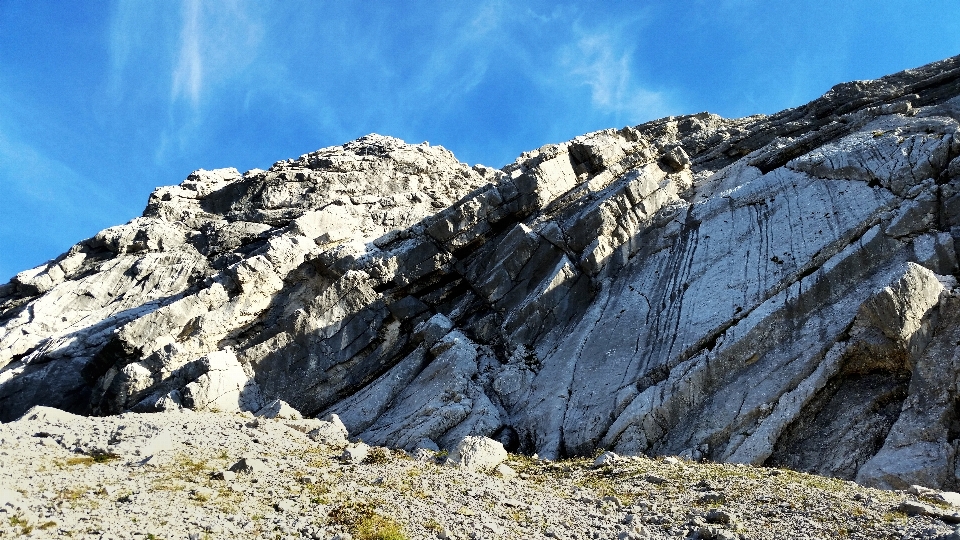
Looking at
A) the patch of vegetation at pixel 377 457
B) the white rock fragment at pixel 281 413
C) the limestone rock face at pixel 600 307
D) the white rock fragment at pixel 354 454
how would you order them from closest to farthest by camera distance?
the patch of vegetation at pixel 377 457 → the white rock fragment at pixel 354 454 → the limestone rock face at pixel 600 307 → the white rock fragment at pixel 281 413

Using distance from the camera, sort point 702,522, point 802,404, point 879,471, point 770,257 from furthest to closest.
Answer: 1. point 770,257
2. point 802,404
3. point 879,471
4. point 702,522

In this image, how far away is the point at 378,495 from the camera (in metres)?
21.2

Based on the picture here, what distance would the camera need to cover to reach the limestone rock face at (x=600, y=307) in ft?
91.8

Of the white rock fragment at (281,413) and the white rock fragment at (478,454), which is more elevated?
the white rock fragment at (281,413)

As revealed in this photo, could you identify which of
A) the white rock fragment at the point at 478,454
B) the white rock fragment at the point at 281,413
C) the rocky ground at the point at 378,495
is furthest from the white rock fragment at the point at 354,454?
the white rock fragment at the point at 281,413

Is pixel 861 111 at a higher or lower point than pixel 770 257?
higher

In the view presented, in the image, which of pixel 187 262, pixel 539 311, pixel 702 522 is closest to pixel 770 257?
pixel 539 311

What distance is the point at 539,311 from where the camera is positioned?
131 feet

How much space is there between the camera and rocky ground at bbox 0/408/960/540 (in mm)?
17750

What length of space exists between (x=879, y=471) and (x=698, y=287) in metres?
14.0

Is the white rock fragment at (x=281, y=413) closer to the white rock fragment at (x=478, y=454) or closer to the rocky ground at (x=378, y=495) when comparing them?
the rocky ground at (x=378, y=495)

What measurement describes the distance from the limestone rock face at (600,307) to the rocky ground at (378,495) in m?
5.46

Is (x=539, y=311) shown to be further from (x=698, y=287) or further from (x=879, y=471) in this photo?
(x=879, y=471)

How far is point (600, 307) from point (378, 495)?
20891 millimetres
